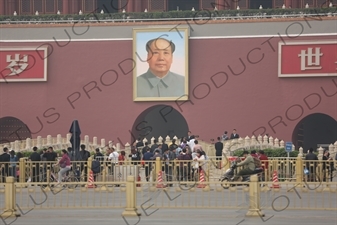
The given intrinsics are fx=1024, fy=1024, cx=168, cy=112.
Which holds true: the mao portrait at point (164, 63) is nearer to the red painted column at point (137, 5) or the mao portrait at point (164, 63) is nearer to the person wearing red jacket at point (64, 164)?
the red painted column at point (137, 5)

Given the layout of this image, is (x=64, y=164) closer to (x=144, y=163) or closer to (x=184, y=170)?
(x=144, y=163)

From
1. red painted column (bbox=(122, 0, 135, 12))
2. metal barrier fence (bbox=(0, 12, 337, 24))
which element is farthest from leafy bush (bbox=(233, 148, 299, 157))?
red painted column (bbox=(122, 0, 135, 12))

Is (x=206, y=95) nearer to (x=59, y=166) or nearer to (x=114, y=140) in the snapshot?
(x=114, y=140)

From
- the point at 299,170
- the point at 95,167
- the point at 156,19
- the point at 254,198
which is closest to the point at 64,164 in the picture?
the point at 95,167

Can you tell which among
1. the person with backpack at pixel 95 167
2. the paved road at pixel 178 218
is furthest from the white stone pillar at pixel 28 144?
the paved road at pixel 178 218

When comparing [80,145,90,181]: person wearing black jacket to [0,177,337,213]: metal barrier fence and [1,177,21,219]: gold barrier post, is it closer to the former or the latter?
[0,177,337,213]: metal barrier fence

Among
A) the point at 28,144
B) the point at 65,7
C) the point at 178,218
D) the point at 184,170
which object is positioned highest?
the point at 65,7

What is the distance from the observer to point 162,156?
2609 cm

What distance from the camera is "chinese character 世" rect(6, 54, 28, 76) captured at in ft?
122

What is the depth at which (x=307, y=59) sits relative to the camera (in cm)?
3581

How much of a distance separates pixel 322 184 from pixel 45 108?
2072cm

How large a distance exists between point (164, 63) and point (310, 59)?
202 inches

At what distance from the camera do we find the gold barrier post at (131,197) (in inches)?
682

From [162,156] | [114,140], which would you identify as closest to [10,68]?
[114,140]
